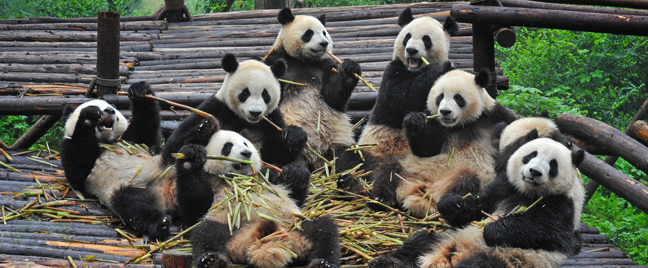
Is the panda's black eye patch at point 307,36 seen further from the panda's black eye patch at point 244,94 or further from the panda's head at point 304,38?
the panda's black eye patch at point 244,94

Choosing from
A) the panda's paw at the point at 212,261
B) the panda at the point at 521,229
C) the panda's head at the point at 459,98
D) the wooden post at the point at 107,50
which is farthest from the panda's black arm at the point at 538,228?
the wooden post at the point at 107,50

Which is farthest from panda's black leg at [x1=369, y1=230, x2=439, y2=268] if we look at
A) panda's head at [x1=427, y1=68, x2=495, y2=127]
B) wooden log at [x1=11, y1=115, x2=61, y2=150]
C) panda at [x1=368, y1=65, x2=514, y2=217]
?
wooden log at [x1=11, y1=115, x2=61, y2=150]

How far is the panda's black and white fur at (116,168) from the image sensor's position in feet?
13.4

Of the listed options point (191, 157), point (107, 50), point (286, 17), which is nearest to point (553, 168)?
point (191, 157)

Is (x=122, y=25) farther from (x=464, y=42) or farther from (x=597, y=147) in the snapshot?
(x=597, y=147)

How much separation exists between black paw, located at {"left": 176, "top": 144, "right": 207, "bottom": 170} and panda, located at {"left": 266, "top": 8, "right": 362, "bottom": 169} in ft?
5.52

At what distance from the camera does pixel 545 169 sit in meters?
3.37

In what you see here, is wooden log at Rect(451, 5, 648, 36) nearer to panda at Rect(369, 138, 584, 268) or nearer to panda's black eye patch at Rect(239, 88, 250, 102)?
panda at Rect(369, 138, 584, 268)

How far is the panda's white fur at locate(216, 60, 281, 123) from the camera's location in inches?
173

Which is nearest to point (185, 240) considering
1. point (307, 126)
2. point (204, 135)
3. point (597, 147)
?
point (204, 135)

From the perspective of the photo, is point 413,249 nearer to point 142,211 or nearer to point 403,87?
point 403,87

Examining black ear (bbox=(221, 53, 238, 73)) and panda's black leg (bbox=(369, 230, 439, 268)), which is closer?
panda's black leg (bbox=(369, 230, 439, 268))

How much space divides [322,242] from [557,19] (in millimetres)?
3060

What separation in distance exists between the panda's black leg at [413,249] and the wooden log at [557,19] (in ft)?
8.09
